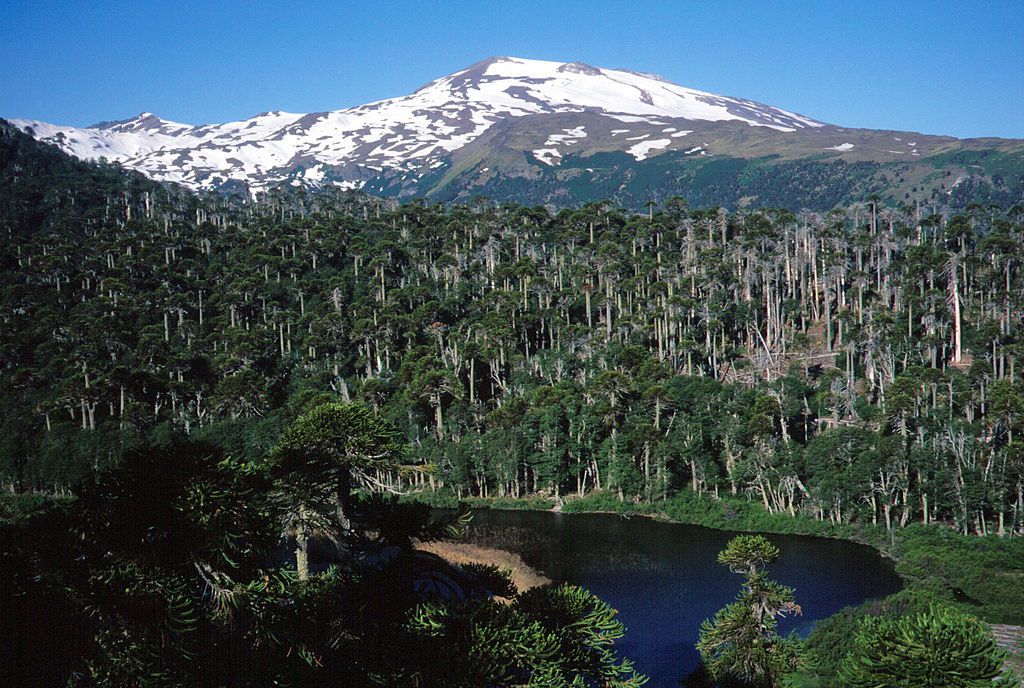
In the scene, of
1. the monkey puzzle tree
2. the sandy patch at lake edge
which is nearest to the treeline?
the sandy patch at lake edge

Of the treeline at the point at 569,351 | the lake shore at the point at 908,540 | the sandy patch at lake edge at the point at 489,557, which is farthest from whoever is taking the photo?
the treeline at the point at 569,351

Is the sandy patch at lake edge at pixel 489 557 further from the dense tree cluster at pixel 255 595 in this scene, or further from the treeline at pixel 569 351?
the dense tree cluster at pixel 255 595

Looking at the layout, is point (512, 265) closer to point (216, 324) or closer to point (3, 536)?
point (216, 324)

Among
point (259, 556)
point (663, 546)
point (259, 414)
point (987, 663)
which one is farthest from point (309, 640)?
point (259, 414)

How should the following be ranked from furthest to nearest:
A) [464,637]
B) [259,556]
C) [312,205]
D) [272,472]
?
[312,205] → [272,472] → [464,637] → [259,556]

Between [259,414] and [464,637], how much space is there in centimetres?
7278

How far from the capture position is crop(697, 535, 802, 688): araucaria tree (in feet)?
91.9

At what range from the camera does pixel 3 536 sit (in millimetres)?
13492

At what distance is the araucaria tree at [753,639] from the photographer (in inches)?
1102

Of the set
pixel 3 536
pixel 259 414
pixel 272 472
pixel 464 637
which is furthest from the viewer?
pixel 259 414

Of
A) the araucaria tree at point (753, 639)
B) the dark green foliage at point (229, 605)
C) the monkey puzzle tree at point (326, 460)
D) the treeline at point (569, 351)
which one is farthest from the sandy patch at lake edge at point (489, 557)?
the dark green foliage at point (229, 605)

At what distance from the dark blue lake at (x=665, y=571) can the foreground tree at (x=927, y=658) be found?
14.3 m

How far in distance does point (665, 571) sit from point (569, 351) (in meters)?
41.3

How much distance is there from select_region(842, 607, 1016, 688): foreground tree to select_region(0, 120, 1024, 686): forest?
718 mm
